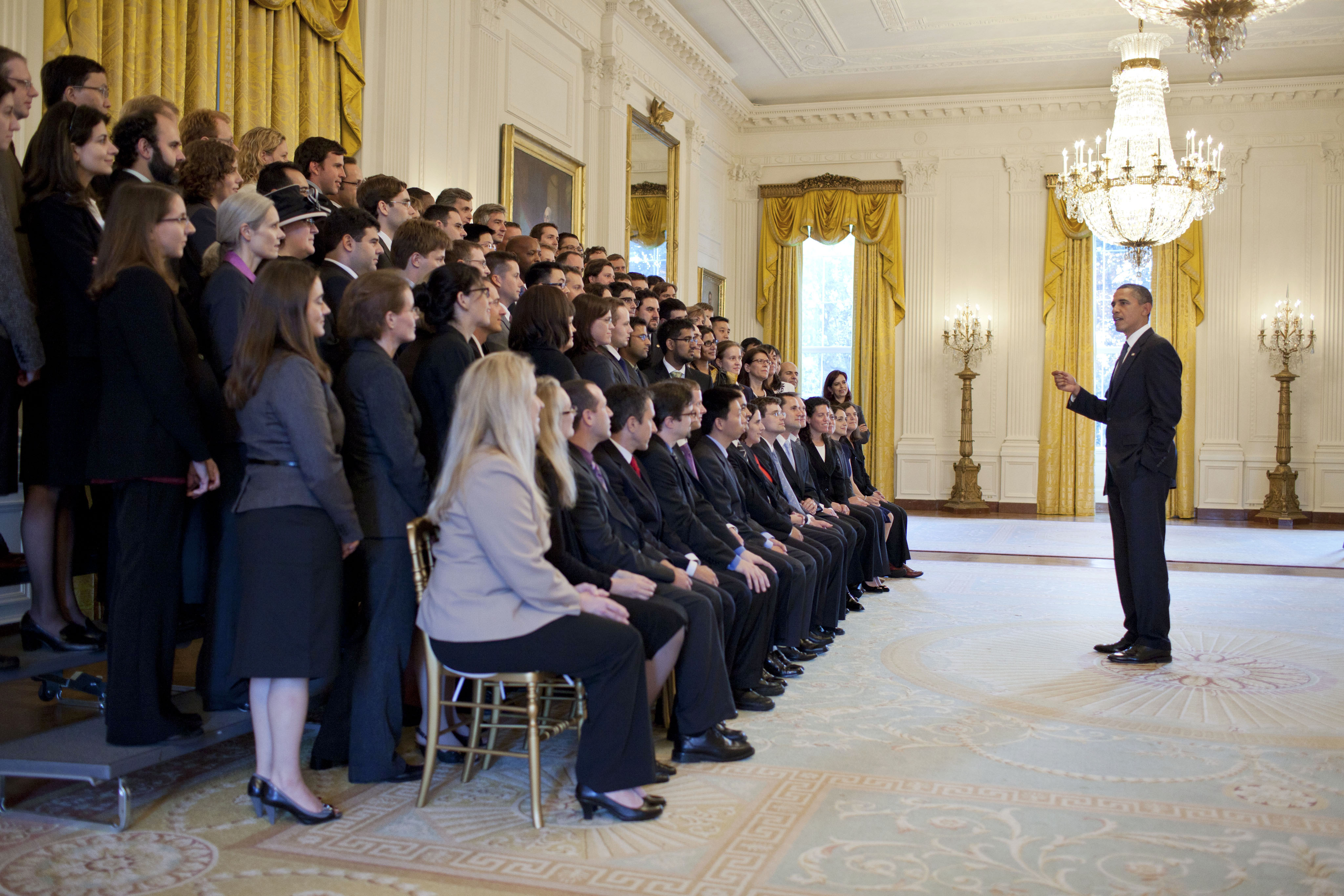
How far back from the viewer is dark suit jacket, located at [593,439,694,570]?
4180 mm

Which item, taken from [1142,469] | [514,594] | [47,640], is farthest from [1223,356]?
[47,640]

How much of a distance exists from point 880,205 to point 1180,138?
3629 millimetres

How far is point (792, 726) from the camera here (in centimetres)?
419

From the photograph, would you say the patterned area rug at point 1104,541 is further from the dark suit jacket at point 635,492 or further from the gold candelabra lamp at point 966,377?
the dark suit jacket at point 635,492

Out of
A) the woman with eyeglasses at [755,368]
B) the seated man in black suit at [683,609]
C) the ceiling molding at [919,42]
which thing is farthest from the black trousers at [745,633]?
the ceiling molding at [919,42]

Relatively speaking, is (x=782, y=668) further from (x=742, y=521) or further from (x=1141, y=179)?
(x=1141, y=179)

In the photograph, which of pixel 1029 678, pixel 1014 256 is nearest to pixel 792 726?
pixel 1029 678

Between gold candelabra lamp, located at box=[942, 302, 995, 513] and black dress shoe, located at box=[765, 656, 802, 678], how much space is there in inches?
356

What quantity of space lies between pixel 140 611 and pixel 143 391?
24.4 inches

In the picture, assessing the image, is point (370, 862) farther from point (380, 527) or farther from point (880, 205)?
point (880, 205)

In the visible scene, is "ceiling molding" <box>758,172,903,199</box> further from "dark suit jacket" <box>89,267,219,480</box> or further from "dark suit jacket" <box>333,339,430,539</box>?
"dark suit jacket" <box>89,267,219,480</box>

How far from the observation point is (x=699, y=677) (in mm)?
3725

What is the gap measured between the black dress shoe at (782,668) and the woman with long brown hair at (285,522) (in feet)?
7.64

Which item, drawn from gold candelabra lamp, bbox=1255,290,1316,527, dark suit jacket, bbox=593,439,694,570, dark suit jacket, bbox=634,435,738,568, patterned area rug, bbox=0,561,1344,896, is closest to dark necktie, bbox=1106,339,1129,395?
patterned area rug, bbox=0,561,1344,896
